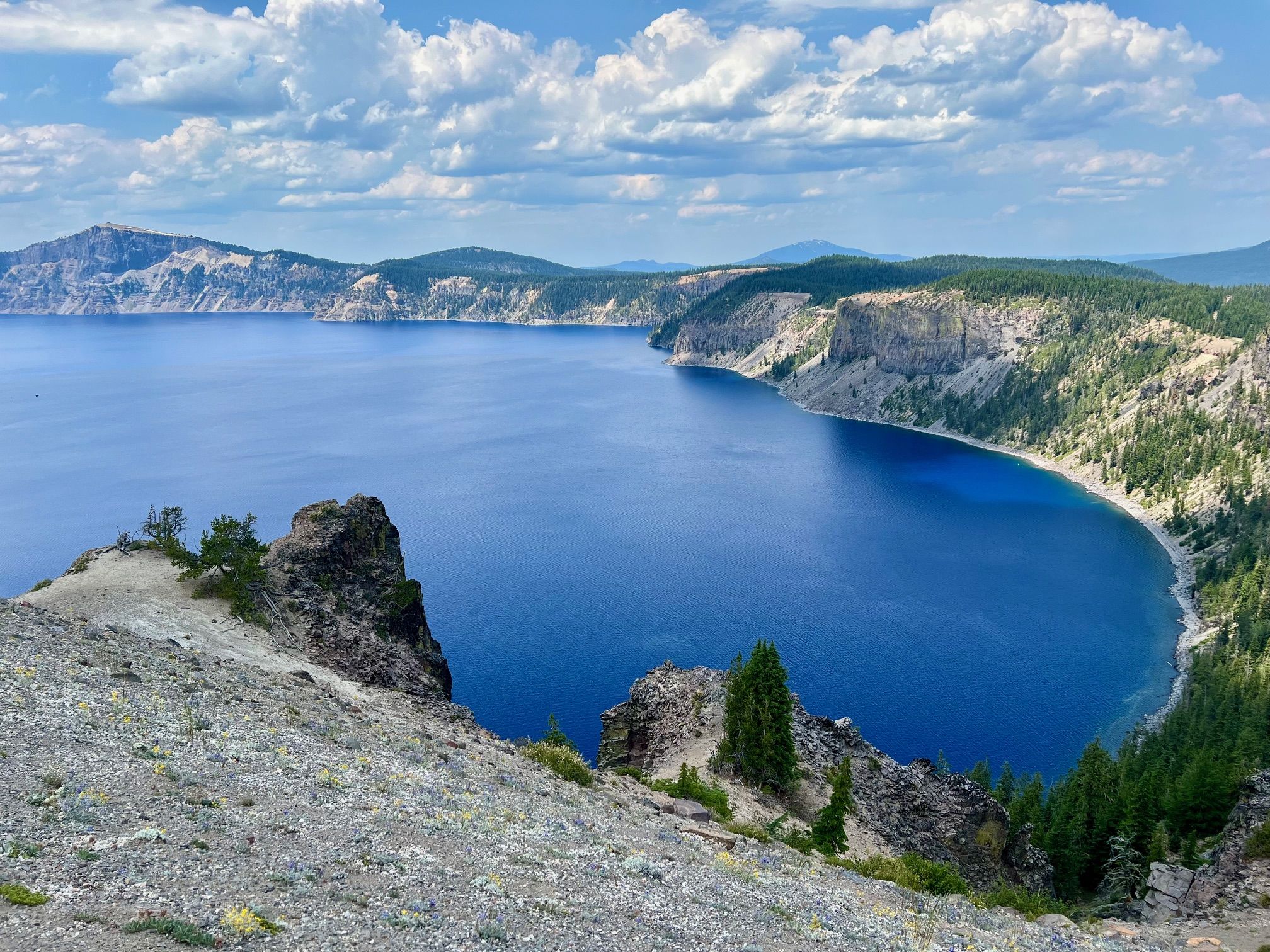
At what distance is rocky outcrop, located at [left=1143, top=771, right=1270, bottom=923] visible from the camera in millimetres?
38969

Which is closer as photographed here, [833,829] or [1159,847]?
[833,829]

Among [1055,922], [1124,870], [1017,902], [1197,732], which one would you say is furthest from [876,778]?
[1197,732]

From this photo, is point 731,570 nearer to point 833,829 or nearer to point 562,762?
point 833,829

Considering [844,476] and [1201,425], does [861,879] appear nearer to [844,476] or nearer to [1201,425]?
[844,476]

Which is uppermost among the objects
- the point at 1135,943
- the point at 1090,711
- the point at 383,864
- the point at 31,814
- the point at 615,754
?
the point at 31,814

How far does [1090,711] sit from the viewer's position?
297 feet

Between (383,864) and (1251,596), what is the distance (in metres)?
125

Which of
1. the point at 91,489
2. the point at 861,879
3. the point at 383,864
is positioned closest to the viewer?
the point at 383,864

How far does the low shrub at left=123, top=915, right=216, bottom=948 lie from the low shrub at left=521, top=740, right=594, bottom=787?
25403 mm

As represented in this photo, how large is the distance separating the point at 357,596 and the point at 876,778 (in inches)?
1551

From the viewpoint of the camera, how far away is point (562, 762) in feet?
145

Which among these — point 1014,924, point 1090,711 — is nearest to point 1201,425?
point 1090,711

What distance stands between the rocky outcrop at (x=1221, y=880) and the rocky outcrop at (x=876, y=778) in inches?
380

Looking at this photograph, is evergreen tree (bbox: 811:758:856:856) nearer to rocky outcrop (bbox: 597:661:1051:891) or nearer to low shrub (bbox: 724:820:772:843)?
low shrub (bbox: 724:820:772:843)
